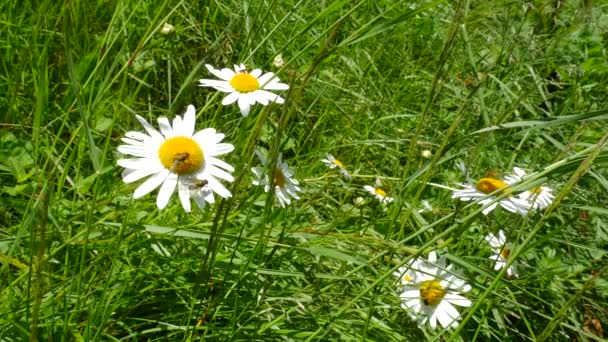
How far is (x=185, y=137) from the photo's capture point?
93 cm

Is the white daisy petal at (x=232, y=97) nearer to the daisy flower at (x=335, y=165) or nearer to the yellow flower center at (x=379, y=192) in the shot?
the daisy flower at (x=335, y=165)

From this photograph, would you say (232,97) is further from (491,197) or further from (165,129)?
(491,197)

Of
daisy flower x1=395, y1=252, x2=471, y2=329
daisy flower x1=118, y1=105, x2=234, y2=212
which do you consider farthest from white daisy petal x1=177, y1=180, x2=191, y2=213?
daisy flower x1=395, y1=252, x2=471, y2=329

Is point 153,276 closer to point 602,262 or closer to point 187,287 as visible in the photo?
point 187,287

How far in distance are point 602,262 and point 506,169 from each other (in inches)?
12.1

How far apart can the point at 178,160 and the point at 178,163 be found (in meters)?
0.01

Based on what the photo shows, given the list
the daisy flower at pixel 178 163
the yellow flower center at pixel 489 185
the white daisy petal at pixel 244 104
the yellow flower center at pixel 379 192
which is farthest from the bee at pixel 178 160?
the yellow flower center at pixel 379 192

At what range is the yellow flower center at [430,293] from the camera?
3.48ft

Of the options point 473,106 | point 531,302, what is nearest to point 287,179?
point 531,302

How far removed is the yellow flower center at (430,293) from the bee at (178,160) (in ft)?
1.49

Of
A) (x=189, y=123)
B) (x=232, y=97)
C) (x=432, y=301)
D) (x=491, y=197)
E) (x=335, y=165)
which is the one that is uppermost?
(x=335, y=165)

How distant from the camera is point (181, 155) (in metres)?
0.86

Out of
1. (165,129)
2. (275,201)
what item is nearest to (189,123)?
(165,129)

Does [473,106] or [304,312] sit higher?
[473,106]
